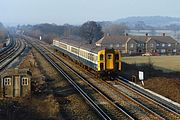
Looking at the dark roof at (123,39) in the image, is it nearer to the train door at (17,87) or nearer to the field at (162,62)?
the field at (162,62)

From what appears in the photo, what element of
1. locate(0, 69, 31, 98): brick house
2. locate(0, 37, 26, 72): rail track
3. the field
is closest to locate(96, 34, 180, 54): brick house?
the field

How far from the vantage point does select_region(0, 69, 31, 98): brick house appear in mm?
21625

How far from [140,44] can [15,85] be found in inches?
3010

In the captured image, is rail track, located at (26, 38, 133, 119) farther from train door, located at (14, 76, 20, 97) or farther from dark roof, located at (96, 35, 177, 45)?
dark roof, located at (96, 35, 177, 45)

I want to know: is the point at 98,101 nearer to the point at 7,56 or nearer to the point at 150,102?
the point at 150,102

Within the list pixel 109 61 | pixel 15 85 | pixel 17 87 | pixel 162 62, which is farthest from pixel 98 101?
pixel 162 62

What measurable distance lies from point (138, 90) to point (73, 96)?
4733 mm

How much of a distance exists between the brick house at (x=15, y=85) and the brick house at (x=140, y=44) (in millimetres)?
69471

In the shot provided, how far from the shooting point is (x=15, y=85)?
21703 mm

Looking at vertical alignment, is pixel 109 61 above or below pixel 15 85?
above

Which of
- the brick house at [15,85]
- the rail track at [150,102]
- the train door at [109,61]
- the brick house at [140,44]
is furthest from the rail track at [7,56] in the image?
the brick house at [140,44]

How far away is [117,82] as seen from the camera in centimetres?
2755

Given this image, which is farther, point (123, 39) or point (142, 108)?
point (123, 39)

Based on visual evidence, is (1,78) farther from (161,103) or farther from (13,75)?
(161,103)
